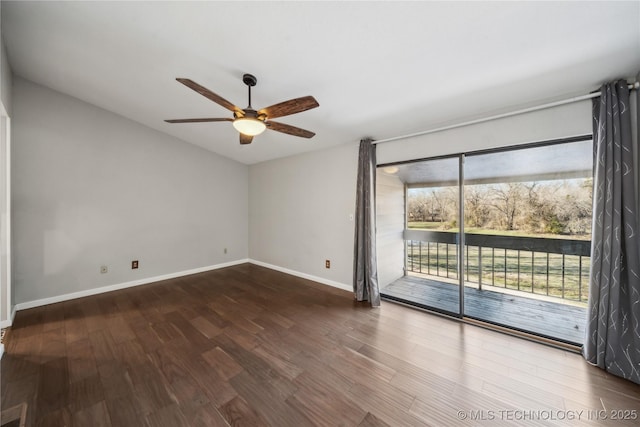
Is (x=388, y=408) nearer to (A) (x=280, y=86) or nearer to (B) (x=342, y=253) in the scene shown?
(B) (x=342, y=253)

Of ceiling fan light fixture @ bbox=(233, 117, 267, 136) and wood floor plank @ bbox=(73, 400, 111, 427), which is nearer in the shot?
wood floor plank @ bbox=(73, 400, 111, 427)

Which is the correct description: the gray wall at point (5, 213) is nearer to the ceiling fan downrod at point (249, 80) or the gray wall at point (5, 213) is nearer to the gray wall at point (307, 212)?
the ceiling fan downrod at point (249, 80)

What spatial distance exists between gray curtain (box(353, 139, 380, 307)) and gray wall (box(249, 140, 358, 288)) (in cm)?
29

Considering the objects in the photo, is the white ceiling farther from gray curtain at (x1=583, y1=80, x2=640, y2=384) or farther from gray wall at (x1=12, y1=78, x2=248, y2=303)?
gray wall at (x1=12, y1=78, x2=248, y2=303)

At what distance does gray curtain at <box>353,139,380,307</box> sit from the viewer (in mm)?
3107

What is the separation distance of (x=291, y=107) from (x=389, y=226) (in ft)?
8.56

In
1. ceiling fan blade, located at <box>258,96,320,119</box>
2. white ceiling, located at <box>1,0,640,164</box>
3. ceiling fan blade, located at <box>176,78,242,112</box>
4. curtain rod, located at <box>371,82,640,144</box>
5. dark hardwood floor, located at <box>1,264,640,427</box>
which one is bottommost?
dark hardwood floor, located at <box>1,264,640,427</box>

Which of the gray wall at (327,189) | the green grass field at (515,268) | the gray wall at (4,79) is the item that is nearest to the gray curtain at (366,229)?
the gray wall at (327,189)

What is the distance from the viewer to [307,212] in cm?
412

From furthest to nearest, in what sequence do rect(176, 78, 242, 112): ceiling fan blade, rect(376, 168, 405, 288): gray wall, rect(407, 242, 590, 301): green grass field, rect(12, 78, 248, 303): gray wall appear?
1. rect(376, 168, 405, 288): gray wall
2. rect(407, 242, 590, 301): green grass field
3. rect(12, 78, 248, 303): gray wall
4. rect(176, 78, 242, 112): ceiling fan blade

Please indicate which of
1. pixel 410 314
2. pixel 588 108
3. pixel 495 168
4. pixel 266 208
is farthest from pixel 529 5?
pixel 266 208

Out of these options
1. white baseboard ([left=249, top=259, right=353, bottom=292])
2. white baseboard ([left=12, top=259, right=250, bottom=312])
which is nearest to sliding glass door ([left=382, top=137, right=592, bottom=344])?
white baseboard ([left=249, top=259, right=353, bottom=292])

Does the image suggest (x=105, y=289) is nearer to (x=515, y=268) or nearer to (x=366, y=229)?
(x=366, y=229)

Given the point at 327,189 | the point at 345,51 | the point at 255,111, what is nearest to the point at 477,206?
the point at 327,189
